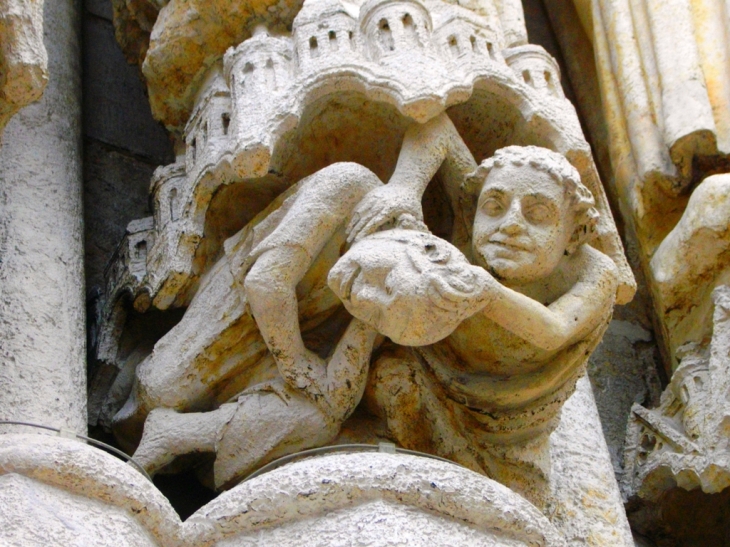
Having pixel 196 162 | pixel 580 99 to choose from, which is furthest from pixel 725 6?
pixel 196 162

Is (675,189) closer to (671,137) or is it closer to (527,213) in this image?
(671,137)

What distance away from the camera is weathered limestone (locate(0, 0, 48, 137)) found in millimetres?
2131

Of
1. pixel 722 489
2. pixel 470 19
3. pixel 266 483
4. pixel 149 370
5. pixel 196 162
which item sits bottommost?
pixel 722 489

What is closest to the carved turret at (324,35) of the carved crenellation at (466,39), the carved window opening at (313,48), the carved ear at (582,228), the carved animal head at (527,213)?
the carved window opening at (313,48)

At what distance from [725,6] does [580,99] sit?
57cm

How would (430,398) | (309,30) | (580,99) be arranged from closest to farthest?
(430,398), (309,30), (580,99)

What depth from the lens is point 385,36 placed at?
2.65m

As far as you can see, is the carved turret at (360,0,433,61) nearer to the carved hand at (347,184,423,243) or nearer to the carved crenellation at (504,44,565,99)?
the carved crenellation at (504,44,565,99)

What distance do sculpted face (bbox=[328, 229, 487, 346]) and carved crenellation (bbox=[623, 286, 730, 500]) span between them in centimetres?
75

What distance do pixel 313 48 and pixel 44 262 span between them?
0.65m

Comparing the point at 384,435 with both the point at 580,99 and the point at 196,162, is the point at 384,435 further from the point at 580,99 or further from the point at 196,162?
the point at 580,99

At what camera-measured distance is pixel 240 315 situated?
251cm

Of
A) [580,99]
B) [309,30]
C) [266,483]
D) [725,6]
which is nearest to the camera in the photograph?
[266,483]

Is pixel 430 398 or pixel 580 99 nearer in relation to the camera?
pixel 430 398
